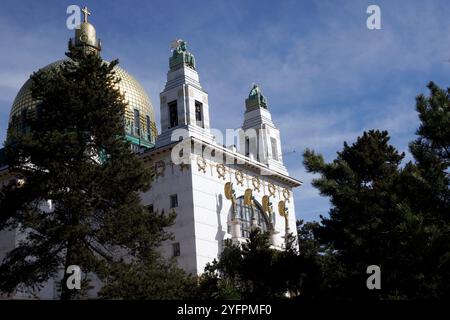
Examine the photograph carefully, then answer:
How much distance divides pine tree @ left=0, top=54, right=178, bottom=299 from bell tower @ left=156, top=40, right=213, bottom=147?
13.6m

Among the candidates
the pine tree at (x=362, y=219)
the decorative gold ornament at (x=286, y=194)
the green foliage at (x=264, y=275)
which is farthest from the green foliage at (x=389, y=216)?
the decorative gold ornament at (x=286, y=194)

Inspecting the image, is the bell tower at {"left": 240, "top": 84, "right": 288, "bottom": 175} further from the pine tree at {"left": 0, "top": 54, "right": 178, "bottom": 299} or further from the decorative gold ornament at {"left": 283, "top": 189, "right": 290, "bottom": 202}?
the pine tree at {"left": 0, "top": 54, "right": 178, "bottom": 299}

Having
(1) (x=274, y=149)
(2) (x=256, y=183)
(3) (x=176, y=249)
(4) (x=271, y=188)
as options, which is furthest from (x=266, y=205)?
(3) (x=176, y=249)

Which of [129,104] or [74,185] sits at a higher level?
[129,104]

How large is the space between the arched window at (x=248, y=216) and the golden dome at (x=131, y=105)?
12.4m

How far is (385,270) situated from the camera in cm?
1984

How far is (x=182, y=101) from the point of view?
3853 centimetres

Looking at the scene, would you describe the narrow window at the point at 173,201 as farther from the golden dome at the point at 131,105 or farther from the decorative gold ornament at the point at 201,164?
the golden dome at the point at 131,105

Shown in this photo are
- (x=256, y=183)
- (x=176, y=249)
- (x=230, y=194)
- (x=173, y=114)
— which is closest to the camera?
(x=176, y=249)

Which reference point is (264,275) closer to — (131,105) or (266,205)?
(266,205)

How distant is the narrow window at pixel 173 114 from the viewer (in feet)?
128

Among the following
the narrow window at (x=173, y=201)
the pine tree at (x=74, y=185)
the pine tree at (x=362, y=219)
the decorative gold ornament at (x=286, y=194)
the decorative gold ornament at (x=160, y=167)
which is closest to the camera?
the pine tree at (x=362, y=219)

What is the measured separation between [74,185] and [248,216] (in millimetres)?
20715
